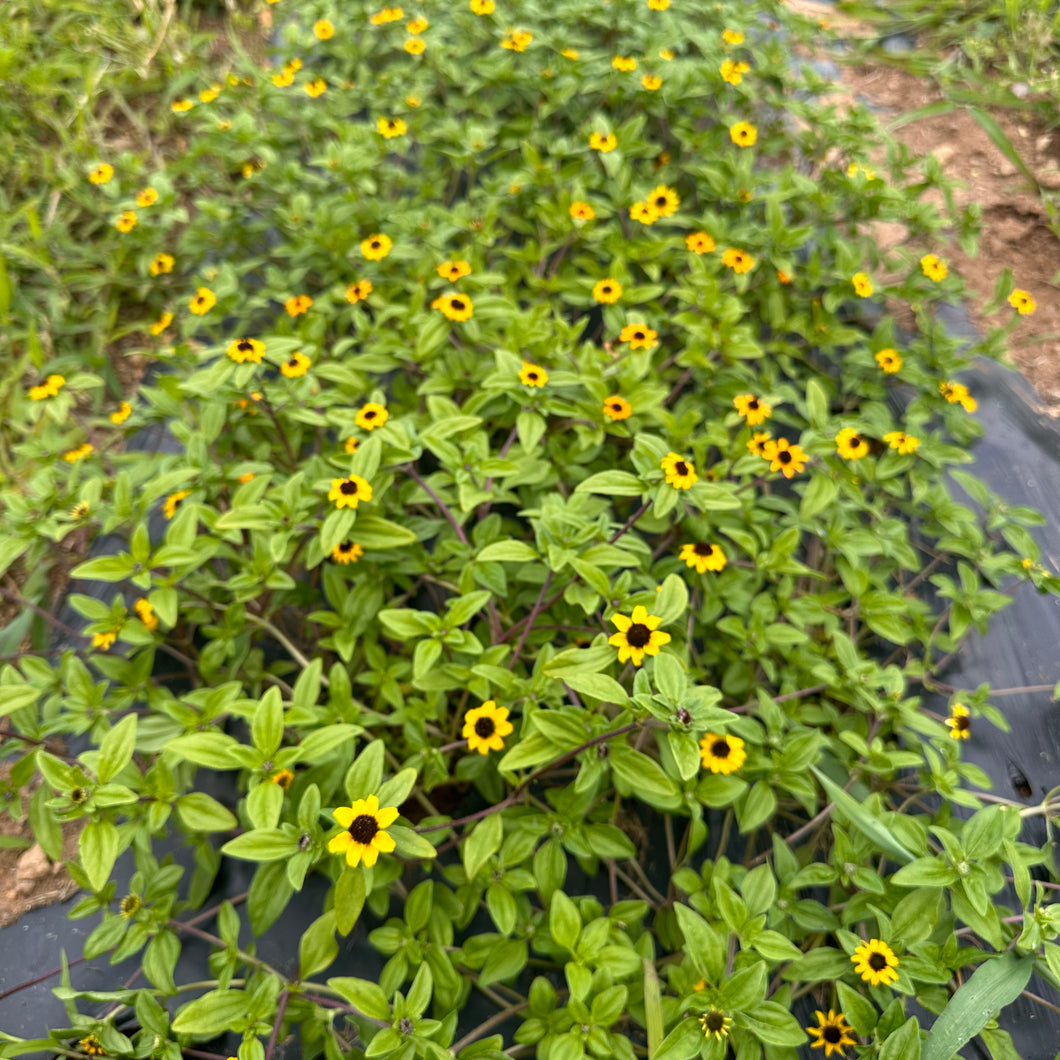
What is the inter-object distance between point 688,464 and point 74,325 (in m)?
2.83

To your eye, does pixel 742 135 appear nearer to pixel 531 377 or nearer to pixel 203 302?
pixel 531 377

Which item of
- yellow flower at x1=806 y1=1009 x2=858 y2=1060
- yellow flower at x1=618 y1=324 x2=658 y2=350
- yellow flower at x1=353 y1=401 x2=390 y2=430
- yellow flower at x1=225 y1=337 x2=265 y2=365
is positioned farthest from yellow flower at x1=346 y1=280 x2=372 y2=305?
yellow flower at x1=806 y1=1009 x2=858 y2=1060

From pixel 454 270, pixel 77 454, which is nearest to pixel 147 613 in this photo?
pixel 77 454

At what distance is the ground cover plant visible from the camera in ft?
4.64

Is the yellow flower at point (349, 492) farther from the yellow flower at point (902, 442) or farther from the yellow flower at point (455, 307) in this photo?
the yellow flower at point (902, 442)

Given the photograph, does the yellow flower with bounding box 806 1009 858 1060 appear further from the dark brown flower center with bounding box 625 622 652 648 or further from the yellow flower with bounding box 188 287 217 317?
the yellow flower with bounding box 188 287 217 317

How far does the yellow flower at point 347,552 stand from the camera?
187 cm

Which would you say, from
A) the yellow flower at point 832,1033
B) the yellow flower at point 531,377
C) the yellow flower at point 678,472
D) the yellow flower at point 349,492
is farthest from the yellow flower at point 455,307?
the yellow flower at point 832,1033

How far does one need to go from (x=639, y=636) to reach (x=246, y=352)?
4.21ft

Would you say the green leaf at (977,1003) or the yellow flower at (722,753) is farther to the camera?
the yellow flower at (722,753)

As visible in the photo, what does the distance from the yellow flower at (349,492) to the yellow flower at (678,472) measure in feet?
2.36

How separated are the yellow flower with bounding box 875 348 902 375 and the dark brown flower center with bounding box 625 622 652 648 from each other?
4.88ft

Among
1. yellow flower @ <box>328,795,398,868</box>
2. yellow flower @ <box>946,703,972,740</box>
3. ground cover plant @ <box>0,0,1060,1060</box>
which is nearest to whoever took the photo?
yellow flower @ <box>328,795,398,868</box>

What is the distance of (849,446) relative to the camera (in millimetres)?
1963
